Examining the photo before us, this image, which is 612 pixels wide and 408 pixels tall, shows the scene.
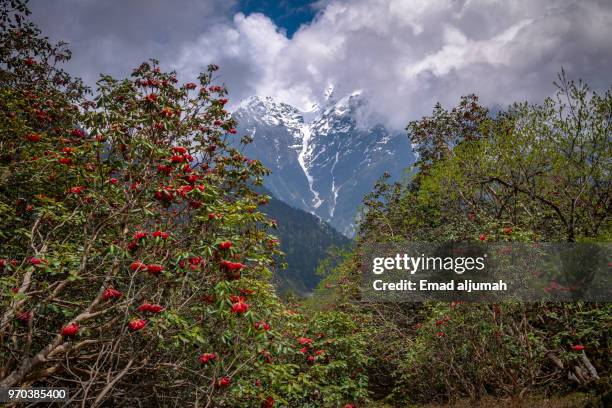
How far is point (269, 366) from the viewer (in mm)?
6875

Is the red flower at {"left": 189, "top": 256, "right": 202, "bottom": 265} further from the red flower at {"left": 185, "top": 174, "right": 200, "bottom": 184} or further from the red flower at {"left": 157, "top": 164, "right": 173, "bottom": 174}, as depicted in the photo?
the red flower at {"left": 157, "top": 164, "right": 173, "bottom": 174}

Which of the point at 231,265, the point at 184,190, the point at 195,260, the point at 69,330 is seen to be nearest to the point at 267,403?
the point at 195,260

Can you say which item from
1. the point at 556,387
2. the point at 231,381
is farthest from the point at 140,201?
the point at 556,387

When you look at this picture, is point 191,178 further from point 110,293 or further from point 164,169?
point 110,293

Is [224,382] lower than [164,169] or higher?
lower

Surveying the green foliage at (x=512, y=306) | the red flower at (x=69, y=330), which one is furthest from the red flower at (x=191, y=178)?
the green foliage at (x=512, y=306)

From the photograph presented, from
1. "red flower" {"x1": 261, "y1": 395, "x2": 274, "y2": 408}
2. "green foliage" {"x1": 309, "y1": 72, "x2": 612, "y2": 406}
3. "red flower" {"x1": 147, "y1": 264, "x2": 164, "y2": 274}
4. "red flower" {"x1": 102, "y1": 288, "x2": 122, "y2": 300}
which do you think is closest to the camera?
"red flower" {"x1": 147, "y1": 264, "x2": 164, "y2": 274}

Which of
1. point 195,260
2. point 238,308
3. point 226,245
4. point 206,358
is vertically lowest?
point 206,358

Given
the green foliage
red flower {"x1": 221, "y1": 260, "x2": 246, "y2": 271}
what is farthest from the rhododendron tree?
the green foliage

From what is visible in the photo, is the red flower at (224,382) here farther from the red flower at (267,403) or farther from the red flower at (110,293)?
the red flower at (110,293)

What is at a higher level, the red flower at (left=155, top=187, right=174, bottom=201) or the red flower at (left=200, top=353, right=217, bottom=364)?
the red flower at (left=155, top=187, right=174, bottom=201)

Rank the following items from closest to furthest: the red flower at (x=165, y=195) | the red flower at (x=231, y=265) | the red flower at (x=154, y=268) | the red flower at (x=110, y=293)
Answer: the red flower at (x=154, y=268) → the red flower at (x=231, y=265) → the red flower at (x=110, y=293) → the red flower at (x=165, y=195)

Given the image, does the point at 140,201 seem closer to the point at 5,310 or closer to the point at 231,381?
the point at 5,310

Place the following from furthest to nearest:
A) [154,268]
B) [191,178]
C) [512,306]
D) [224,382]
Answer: [512,306] → [191,178] → [224,382] → [154,268]
